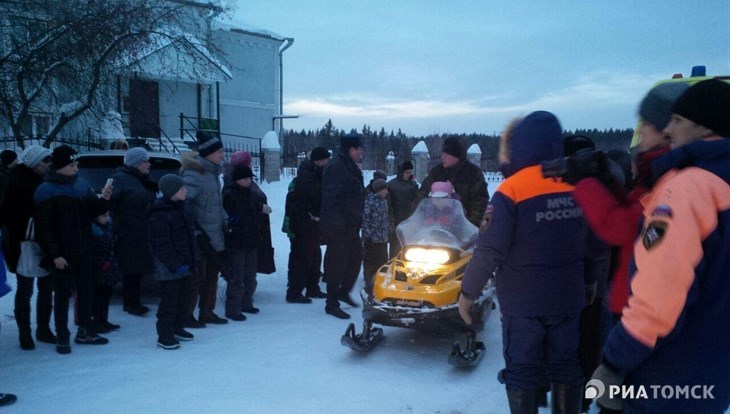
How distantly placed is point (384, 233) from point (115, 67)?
635 centimetres

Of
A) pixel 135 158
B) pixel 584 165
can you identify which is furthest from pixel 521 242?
pixel 135 158

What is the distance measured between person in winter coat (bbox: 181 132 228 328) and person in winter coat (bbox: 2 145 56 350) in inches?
55.6

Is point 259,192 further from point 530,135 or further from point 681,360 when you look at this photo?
point 681,360

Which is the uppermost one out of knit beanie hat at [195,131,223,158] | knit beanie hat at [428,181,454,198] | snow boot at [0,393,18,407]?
knit beanie hat at [195,131,223,158]

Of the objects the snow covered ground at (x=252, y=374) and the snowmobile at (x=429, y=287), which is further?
the snowmobile at (x=429, y=287)

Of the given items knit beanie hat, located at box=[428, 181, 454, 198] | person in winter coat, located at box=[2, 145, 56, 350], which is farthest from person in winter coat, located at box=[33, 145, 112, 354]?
knit beanie hat, located at box=[428, 181, 454, 198]

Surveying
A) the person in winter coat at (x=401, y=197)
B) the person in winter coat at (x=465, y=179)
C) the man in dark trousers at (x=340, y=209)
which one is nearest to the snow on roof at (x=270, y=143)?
the person in winter coat at (x=401, y=197)

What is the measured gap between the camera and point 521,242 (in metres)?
3.20

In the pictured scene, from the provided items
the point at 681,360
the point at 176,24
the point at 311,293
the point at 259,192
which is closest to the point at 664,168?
the point at 681,360

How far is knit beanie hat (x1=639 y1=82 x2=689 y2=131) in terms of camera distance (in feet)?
8.64

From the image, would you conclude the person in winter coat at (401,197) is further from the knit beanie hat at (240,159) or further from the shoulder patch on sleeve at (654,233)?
the shoulder patch on sleeve at (654,233)

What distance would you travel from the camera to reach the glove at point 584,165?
2.75m

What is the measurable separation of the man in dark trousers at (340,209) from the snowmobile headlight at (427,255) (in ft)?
4.53

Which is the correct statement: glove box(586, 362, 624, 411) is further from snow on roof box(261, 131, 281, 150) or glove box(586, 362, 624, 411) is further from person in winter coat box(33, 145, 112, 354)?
snow on roof box(261, 131, 281, 150)
